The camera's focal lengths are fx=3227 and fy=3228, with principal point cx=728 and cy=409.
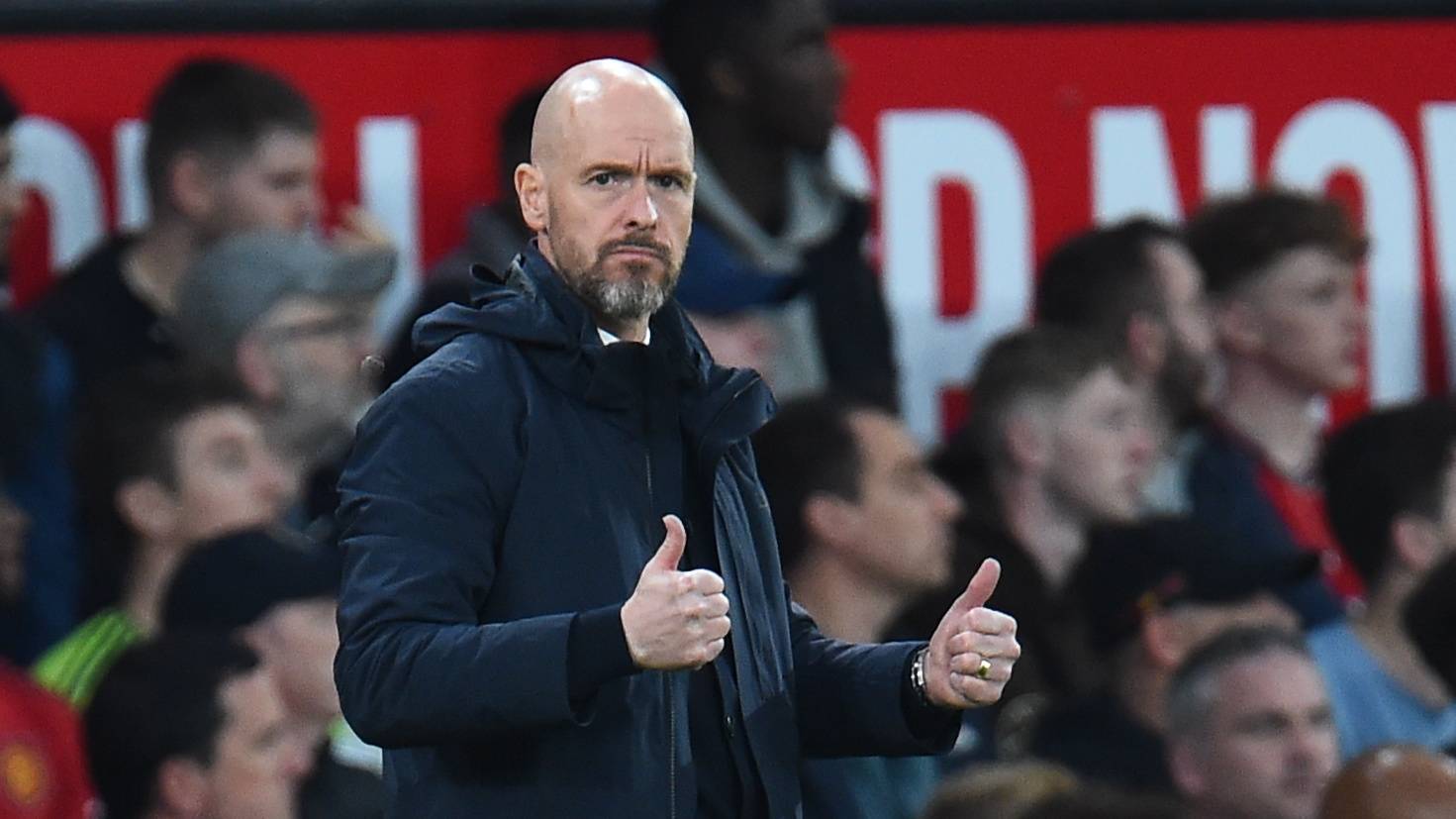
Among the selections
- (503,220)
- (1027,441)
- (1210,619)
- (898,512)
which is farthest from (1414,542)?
(503,220)

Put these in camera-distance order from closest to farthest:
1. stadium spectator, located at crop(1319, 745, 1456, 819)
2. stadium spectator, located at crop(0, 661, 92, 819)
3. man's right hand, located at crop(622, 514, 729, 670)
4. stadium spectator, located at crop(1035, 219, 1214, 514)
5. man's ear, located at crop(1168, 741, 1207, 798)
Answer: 1. man's right hand, located at crop(622, 514, 729, 670)
2. stadium spectator, located at crop(0, 661, 92, 819)
3. stadium spectator, located at crop(1319, 745, 1456, 819)
4. man's ear, located at crop(1168, 741, 1207, 798)
5. stadium spectator, located at crop(1035, 219, 1214, 514)

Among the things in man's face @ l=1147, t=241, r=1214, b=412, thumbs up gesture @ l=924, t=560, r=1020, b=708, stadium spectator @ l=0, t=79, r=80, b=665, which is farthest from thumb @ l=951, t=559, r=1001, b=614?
man's face @ l=1147, t=241, r=1214, b=412

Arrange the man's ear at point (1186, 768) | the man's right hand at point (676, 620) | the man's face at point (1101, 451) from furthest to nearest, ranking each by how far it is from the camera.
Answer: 1. the man's face at point (1101, 451)
2. the man's ear at point (1186, 768)
3. the man's right hand at point (676, 620)

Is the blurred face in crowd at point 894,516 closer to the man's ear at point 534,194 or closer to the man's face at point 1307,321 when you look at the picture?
the man's face at point 1307,321

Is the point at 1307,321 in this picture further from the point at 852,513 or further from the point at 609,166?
the point at 609,166

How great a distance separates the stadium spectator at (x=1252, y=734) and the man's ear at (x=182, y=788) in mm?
1797

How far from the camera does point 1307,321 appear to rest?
7090mm

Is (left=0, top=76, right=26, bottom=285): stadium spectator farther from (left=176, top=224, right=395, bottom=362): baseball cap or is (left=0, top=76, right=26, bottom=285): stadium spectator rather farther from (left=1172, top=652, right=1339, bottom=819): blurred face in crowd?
(left=1172, top=652, right=1339, bottom=819): blurred face in crowd

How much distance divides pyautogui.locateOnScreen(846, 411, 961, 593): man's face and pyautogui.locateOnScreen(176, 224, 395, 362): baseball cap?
104 centimetres

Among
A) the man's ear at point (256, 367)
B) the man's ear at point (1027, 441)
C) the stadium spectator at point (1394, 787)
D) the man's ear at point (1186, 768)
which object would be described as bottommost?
the man's ear at point (1186, 768)

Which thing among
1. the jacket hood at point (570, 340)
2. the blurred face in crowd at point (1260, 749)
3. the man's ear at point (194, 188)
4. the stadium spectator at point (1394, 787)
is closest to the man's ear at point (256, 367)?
the man's ear at point (194, 188)

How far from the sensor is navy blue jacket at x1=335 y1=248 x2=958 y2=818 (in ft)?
9.25

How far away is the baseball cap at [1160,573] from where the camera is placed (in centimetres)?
627

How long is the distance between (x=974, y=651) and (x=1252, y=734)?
3.12 meters
